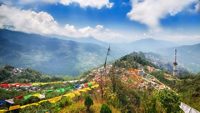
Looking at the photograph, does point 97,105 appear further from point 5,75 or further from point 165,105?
point 5,75

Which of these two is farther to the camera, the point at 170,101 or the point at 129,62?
the point at 129,62

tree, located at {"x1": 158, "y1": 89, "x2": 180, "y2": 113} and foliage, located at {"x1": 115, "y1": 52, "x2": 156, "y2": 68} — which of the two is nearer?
tree, located at {"x1": 158, "y1": 89, "x2": 180, "y2": 113}

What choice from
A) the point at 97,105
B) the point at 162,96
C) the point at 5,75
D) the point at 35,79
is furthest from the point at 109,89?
the point at 5,75

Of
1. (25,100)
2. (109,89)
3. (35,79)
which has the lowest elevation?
(35,79)

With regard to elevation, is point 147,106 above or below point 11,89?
above

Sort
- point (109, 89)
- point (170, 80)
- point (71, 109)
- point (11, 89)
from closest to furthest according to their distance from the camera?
1. point (71, 109)
2. point (109, 89)
3. point (11, 89)
4. point (170, 80)

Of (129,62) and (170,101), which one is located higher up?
(170,101)

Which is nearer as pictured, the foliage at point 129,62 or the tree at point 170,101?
the tree at point 170,101

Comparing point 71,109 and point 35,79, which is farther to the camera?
point 35,79
